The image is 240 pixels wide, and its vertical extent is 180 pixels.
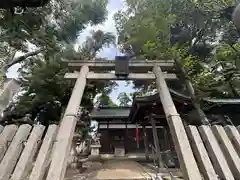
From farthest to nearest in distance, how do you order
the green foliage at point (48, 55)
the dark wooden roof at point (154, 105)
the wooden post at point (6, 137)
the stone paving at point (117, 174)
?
the green foliage at point (48, 55) → the dark wooden roof at point (154, 105) → the stone paving at point (117, 174) → the wooden post at point (6, 137)

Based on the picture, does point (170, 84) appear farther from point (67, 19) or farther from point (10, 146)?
point (10, 146)

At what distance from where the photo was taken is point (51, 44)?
11.0 metres

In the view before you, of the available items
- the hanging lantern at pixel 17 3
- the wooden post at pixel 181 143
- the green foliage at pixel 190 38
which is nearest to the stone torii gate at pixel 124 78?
the wooden post at pixel 181 143

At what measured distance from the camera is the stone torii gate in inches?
114

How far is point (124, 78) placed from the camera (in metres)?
4.74

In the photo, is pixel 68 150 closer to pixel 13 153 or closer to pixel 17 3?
pixel 13 153

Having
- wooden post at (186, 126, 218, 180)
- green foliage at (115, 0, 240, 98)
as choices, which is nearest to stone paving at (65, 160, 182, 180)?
wooden post at (186, 126, 218, 180)

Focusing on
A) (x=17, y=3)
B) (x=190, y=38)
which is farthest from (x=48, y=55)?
(x=190, y=38)

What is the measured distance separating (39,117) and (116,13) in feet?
28.5

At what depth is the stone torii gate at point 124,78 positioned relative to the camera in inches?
114

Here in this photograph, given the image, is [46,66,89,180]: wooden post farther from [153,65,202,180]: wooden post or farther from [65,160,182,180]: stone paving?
[65,160,182,180]: stone paving

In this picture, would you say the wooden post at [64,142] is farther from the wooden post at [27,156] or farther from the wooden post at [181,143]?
the wooden post at [181,143]

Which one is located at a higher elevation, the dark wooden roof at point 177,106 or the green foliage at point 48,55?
the green foliage at point 48,55

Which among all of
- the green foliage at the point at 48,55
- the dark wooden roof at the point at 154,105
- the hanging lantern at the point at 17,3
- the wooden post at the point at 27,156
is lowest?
the wooden post at the point at 27,156
